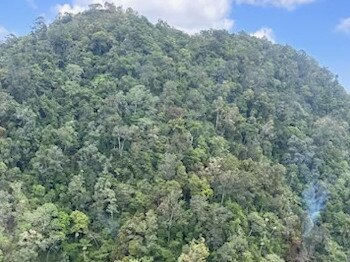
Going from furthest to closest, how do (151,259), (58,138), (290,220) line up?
(58,138) < (290,220) < (151,259)

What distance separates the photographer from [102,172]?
28734 millimetres

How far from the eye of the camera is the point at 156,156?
29.8m

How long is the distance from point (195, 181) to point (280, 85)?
2063 cm

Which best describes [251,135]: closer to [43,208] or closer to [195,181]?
[195,181]

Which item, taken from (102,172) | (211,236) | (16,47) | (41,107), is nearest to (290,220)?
(211,236)

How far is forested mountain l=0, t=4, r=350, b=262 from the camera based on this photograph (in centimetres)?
2538

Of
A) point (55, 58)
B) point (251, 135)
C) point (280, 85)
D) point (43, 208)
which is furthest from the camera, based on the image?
point (280, 85)

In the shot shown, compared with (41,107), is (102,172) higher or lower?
lower

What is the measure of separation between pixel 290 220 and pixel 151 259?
29.8 ft

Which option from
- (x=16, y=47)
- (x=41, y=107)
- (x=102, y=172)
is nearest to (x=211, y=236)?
(x=102, y=172)

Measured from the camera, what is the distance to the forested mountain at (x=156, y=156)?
25375 millimetres

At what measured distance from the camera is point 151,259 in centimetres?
2397

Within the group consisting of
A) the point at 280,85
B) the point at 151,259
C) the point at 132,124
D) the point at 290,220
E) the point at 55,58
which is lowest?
the point at 151,259

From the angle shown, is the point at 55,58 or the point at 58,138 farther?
the point at 55,58
